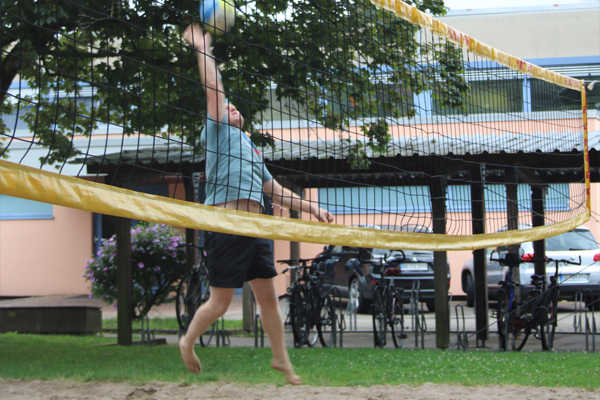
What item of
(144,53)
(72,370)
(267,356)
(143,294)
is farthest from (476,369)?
(143,294)

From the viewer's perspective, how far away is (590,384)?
19.4 ft

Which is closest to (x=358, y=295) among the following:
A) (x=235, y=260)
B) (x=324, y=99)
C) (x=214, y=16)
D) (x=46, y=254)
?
(x=324, y=99)

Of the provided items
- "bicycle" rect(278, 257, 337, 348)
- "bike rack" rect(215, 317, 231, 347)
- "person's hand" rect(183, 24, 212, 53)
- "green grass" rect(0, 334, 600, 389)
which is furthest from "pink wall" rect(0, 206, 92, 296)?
"person's hand" rect(183, 24, 212, 53)

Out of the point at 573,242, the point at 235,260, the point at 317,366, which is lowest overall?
the point at 317,366

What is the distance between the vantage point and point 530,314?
9.75 metres

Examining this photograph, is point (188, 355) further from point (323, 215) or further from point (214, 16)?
point (214, 16)

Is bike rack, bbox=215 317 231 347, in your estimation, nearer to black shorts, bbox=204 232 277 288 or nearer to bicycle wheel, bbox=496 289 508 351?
bicycle wheel, bbox=496 289 508 351

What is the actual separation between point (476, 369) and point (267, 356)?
2412mm

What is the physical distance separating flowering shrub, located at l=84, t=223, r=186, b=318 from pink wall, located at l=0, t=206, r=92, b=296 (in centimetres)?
968

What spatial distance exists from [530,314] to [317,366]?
3.72 metres

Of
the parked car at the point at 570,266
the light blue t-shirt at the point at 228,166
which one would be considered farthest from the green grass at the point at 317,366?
the parked car at the point at 570,266

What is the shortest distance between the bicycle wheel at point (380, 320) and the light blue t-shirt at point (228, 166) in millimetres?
5283

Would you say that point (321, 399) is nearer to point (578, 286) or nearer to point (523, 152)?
point (523, 152)

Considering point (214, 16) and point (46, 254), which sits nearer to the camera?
point (214, 16)
